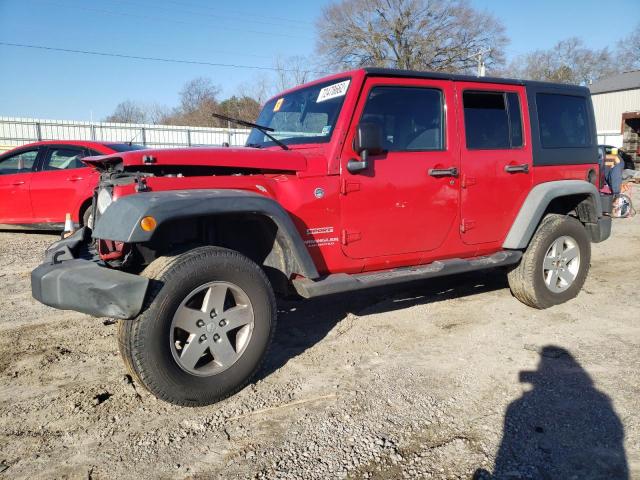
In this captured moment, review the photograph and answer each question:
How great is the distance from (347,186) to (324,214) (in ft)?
0.87

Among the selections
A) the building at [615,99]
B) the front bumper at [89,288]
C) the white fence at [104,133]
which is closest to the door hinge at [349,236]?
the front bumper at [89,288]

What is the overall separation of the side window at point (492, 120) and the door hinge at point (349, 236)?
133 cm

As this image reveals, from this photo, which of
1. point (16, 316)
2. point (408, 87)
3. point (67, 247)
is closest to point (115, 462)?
point (67, 247)

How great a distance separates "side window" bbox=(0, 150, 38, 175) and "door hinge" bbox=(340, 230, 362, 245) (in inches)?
258

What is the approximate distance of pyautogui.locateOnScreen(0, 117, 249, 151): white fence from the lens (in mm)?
19109

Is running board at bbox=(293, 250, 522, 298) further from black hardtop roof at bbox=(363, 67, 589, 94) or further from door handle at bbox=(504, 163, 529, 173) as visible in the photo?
black hardtop roof at bbox=(363, 67, 589, 94)

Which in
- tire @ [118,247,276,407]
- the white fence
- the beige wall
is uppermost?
the beige wall

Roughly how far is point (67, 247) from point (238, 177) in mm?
1328

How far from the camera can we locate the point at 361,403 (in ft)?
10.2

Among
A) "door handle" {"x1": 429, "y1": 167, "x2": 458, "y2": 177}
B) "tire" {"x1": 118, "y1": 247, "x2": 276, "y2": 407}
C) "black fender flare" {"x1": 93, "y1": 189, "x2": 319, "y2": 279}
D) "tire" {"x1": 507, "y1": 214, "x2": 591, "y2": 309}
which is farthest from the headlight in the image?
"tire" {"x1": 507, "y1": 214, "x2": 591, "y2": 309}

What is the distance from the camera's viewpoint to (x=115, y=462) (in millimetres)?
2521

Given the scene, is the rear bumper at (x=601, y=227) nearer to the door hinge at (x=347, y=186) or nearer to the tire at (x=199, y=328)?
the door hinge at (x=347, y=186)

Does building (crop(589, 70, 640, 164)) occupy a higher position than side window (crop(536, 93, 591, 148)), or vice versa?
building (crop(589, 70, 640, 164))

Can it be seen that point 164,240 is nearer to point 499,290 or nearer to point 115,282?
point 115,282
